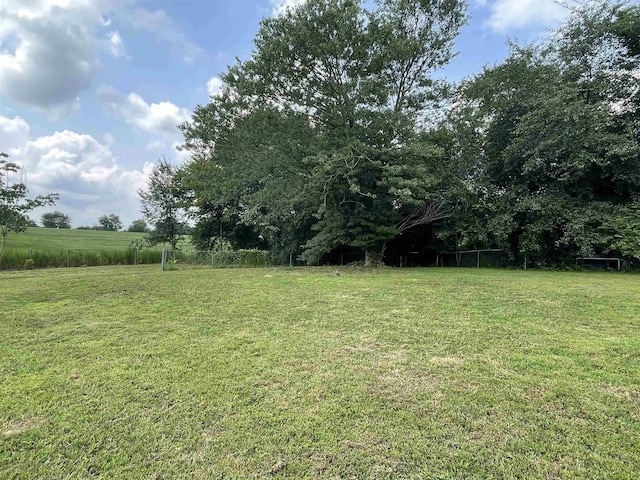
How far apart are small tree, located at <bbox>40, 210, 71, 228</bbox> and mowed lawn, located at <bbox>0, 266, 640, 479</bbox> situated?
5894cm

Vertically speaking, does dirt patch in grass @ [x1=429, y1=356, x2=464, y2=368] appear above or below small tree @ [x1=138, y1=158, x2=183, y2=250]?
below

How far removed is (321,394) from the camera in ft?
7.58

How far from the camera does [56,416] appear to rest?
2041mm

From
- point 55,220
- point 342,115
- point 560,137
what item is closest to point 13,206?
point 342,115

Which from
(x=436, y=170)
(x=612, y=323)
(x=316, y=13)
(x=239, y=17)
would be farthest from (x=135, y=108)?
(x=612, y=323)

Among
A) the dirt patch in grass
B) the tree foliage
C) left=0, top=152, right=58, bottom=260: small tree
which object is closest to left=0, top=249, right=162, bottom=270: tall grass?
left=0, top=152, right=58, bottom=260: small tree

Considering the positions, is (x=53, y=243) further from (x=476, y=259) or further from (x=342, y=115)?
(x=476, y=259)

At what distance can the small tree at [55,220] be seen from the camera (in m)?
50.9

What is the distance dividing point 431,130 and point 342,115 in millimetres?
3519

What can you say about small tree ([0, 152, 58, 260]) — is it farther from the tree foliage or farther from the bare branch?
the tree foliage

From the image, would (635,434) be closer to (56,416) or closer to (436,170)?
(56,416)

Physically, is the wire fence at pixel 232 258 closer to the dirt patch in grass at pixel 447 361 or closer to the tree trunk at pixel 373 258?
the tree trunk at pixel 373 258

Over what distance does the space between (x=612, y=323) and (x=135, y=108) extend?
13.5 meters

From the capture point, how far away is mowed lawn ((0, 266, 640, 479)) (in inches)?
65.7
